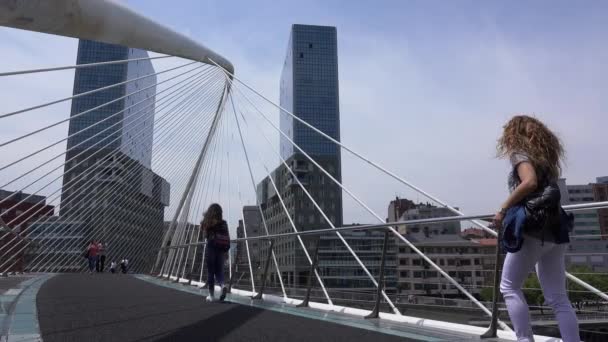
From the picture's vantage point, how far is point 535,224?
213cm

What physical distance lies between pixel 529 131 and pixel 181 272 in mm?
9707

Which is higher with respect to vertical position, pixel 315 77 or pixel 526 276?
pixel 315 77

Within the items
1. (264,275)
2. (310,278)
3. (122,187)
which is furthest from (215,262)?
(122,187)

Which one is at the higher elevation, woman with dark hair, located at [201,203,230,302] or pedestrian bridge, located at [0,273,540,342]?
woman with dark hair, located at [201,203,230,302]

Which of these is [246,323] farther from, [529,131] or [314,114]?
[314,114]

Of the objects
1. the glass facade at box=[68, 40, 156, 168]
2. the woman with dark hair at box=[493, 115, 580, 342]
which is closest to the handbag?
the woman with dark hair at box=[493, 115, 580, 342]

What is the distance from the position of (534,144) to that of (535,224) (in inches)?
16.4

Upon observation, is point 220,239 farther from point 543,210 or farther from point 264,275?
point 543,210

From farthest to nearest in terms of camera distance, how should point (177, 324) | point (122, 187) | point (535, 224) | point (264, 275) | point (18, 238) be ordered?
point (122, 187) → point (18, 238) → point (264, 275) → point (177, 324) → point (535, 224)

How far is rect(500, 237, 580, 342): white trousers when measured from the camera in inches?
86.5

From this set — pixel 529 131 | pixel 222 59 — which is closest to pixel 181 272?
pixel 222 59

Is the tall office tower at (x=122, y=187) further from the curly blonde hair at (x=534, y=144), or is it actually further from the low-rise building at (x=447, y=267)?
the curly blonde hair at (x=534, y=144)

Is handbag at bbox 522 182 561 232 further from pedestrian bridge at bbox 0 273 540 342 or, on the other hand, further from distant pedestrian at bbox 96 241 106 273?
distant pedestrian at bbox 96 241 106 273

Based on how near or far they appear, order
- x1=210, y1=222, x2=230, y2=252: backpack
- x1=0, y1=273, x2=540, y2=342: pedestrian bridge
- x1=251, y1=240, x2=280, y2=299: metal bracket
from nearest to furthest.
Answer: x1=0, y1=273, x2=540, y2=342: pedestrian bridge
x1=210, y1=222, x2=230, y2=252: backpack
x1=251, y1=240, x2=280, y2=299: metal bracket
